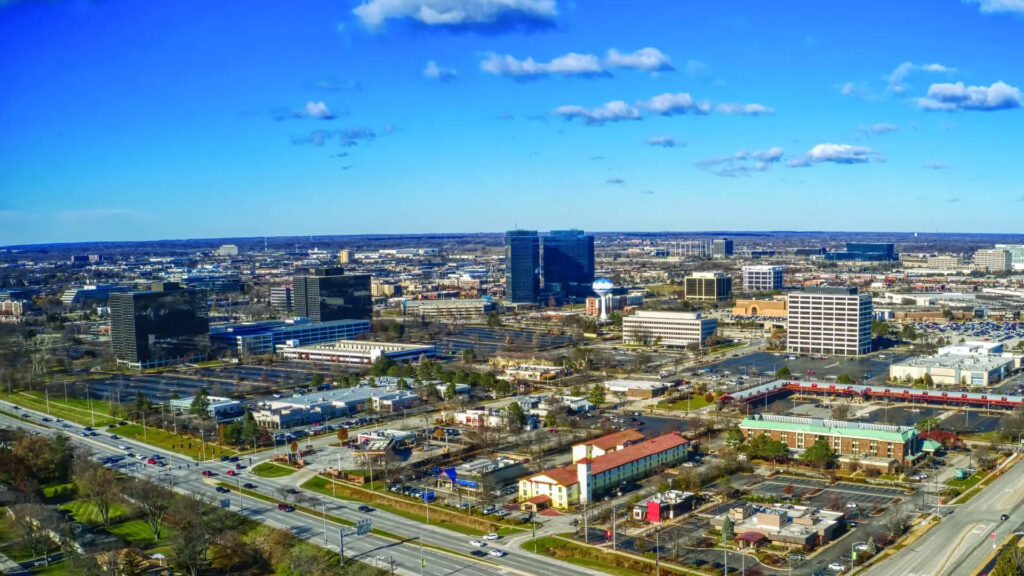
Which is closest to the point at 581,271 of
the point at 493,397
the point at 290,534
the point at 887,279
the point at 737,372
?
the point at 887,279

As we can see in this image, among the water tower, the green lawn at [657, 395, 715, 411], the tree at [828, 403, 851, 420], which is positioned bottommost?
the green lawn at [657, 395, 715, 411]

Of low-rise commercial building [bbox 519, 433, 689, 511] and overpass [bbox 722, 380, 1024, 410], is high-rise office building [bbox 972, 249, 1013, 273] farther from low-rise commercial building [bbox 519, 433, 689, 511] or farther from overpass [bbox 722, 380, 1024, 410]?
low-rise commercial building [bbox 519, 433, 689, 511]

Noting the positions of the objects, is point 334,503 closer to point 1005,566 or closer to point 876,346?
point 1005,566

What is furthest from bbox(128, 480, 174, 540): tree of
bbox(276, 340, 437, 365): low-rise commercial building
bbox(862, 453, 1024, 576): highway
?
bbox(276, 340, 437, 365): low-rise commercial building

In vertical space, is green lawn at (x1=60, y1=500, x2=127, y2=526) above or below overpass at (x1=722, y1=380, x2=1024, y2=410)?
below

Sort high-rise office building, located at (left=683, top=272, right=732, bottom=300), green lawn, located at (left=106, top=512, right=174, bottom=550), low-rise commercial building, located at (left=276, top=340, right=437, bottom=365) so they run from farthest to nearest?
high-rise office building, located at (left=683, top=272, right=732, bottom=300)
low-rise commercial building, located at (left=276, top=340, right=437, bottom=365)
green lawn, located at (left=106, top=512, right=174, bottom=550)

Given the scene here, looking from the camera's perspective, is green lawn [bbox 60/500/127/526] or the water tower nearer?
green lawn [bbox 60/500/127/526]

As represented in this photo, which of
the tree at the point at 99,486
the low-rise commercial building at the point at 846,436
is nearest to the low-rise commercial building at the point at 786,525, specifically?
the low-rise commercial building at the point at 846,436

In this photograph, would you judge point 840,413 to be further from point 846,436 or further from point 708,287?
point 708,287
